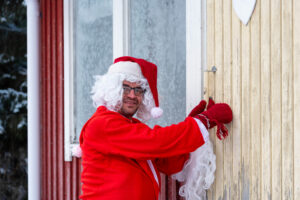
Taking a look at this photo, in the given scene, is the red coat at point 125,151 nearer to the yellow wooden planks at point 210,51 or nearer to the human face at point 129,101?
the human face at point 129,101

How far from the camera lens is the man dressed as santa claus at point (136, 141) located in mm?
1831

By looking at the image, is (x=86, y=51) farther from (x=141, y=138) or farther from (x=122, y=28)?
(x=141, y=138)

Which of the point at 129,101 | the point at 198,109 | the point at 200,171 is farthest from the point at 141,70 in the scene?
the point at 200,171

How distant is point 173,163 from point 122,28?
134 centimetres

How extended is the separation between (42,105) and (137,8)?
144 centimetres

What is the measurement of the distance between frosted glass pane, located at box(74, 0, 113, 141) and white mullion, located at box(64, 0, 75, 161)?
4 cm

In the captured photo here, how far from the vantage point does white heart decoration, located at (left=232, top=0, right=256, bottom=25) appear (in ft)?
6.29

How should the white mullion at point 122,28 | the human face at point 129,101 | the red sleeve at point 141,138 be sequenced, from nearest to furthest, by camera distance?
the red sleeve at point 141,138
the human face at point 129,101
the white mullion at point 122,28

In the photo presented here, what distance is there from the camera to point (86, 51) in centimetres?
323

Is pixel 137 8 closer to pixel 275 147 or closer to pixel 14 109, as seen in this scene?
pixel 275 147

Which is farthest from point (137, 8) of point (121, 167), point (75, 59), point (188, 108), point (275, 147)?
point (275, 147)

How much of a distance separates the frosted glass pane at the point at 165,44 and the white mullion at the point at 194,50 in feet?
0.65

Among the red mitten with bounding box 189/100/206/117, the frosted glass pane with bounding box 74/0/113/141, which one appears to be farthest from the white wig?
the frosted glass pane with bounding box 74/0/113/141

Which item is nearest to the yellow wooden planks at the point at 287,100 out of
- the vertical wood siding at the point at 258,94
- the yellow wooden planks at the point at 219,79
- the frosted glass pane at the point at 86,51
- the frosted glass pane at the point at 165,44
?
the vertical wood siding at the point at 258,94
